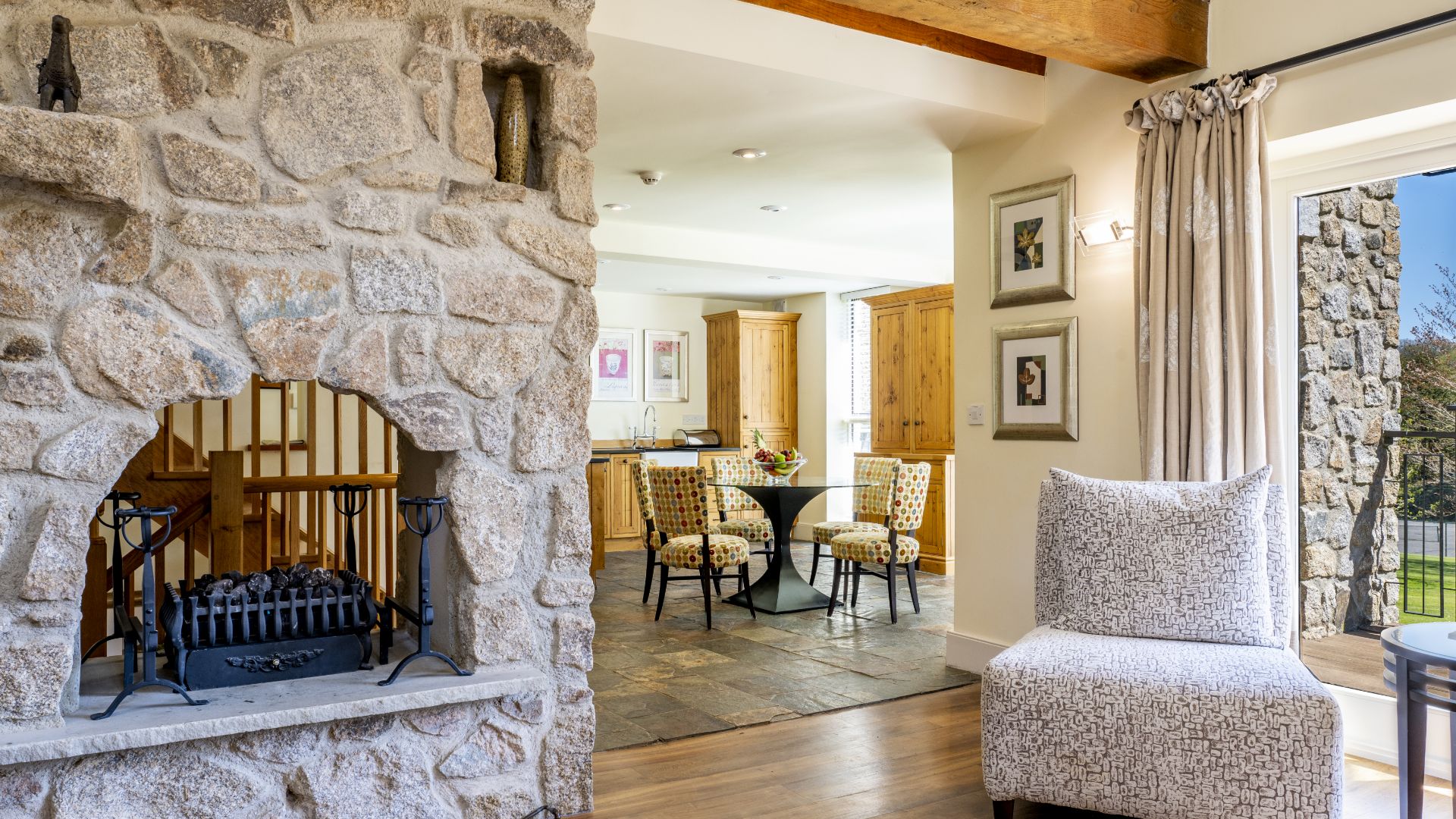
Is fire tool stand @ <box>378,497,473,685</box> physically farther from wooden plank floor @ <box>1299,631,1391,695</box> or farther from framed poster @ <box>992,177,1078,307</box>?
wooden plank floor @ <box>1299,631,1391,695</box>

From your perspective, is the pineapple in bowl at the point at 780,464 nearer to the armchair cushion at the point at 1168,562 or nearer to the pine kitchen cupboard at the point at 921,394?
the pine kitchen cupboard at the point at 921,394

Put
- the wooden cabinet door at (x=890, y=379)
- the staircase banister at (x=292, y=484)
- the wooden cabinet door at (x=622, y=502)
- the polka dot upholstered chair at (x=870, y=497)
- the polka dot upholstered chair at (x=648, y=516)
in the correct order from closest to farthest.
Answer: the staircase banister at (x=292, y=484) < the polka dot upholstered chair at (x=648, y=516) < the polka dot upholstered chair at (x=870, y=497) < the wooden cabinet door at (x=890, y=379) < the wooden cabinet door at (x=622, y=502)

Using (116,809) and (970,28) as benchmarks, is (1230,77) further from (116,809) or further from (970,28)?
(116,809)

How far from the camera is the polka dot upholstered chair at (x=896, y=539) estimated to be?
18.7 feet

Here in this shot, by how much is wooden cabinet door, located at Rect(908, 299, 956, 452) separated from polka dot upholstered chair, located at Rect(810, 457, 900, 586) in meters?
1.41

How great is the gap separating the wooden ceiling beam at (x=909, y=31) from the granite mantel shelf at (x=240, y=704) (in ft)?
7.93

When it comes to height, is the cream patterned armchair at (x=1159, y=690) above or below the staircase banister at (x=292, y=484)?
below

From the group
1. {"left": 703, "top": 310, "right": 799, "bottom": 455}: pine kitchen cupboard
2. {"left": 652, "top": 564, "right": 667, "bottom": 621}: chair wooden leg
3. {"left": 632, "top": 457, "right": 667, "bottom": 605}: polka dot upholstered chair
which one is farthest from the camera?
{"left": 703, "top": 310, "right": 799, "bottom": 455}: pine kitchen cupboard

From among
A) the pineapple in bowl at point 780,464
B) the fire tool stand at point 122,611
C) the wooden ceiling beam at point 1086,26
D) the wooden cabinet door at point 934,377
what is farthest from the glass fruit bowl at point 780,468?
the fire tool stand at point 122,611

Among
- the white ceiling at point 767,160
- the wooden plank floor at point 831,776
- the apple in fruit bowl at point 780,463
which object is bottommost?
the wooden plank floor at point 831,776

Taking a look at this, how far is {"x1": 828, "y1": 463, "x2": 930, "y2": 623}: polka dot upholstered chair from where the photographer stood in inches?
224

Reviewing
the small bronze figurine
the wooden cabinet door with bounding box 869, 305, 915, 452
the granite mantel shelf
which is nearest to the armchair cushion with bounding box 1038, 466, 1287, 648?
the granite mantel shelf

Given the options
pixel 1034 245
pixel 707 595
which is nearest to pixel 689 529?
pixel 707 595

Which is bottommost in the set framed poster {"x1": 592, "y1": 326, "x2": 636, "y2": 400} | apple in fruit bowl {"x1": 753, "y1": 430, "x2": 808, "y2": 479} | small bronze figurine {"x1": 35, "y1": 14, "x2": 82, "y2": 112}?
apple in fruit bowl {"x1": 753, "y1": 430, "x2": 808, "y2": 479}
